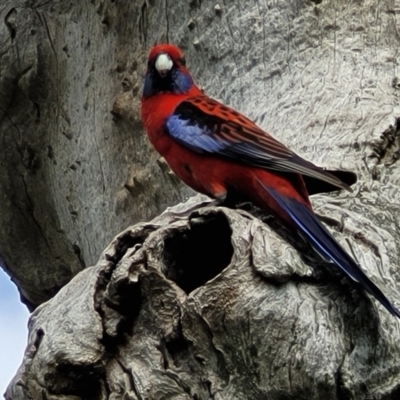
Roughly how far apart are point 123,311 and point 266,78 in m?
1.04

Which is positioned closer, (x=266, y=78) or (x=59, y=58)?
(x=266, y=78)

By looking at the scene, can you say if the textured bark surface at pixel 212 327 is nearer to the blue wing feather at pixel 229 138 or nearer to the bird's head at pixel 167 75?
the blue wing feather at pixel 229 138

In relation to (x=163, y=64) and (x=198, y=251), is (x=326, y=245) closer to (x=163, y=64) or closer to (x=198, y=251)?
(x=198, y=251)

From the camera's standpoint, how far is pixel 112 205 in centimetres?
360

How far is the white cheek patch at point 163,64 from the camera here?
3.30 m

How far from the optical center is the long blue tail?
231cm

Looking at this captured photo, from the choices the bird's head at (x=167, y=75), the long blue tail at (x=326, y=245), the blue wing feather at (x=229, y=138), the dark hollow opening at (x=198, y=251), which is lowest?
the long blue tail at (x=326, y=245)

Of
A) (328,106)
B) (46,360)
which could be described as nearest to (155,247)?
(46,360)

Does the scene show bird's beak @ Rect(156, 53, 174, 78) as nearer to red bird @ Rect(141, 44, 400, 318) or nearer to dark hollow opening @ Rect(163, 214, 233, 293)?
red bird @ Rect(141, 44, 400, 318)

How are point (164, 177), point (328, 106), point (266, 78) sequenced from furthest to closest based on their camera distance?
point (164, 177)
point (266, 78)
point (328, 106)

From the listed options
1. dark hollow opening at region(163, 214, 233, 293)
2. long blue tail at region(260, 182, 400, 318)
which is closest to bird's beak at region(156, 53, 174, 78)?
long blue tail at region(260, 182, 400, 318)

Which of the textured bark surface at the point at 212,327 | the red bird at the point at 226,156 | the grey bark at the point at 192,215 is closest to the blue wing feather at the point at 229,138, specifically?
the red bird at the point at 226,156

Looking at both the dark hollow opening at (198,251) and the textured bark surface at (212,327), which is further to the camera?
the dark hollow opening at (198,251)

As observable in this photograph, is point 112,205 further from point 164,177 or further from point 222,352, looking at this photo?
point 222,352
